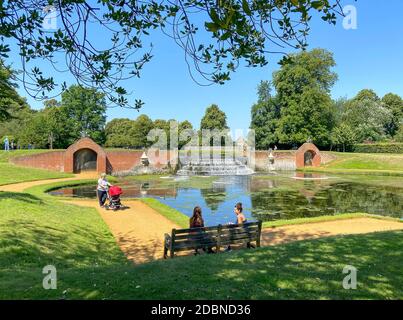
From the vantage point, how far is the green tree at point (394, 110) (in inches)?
2830

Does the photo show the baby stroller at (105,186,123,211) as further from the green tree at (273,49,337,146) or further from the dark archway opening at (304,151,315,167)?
the green tree at (273,49,337,146)

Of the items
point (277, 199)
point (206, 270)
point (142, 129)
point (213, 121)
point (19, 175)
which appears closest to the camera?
point (206, 270)

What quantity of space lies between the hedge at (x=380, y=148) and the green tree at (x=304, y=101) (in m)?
5.91

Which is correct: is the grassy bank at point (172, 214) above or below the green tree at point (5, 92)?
below

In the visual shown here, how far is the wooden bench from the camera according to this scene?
8.17 metres

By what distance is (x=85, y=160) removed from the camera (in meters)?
38.5

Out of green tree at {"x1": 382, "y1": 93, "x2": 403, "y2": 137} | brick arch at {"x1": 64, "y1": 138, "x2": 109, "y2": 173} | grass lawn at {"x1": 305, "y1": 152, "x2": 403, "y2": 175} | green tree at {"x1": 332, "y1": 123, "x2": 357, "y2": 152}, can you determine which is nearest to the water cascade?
brick arch at {"x1": 64, "y1": 138, "x2": 109, "y2": 173}

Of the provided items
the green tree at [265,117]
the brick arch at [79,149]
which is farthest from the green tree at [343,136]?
the brick arch at [79,149]

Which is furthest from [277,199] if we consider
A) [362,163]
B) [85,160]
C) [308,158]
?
[308,158]

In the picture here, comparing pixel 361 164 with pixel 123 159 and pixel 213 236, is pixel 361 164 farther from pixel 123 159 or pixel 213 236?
pixel 213 236

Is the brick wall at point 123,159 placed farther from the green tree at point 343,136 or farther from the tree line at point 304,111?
the green tree at point 343,136

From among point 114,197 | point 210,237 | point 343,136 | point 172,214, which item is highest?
point 343,136

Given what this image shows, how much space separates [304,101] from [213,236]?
44768 millimetres

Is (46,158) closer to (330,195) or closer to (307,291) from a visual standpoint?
(330,195)
